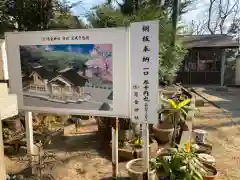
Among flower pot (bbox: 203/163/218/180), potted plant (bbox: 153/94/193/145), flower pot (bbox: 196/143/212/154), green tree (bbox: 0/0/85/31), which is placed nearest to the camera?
flower pot (bbox: 203/163/218/180)

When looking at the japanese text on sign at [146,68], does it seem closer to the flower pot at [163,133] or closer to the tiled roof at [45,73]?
the tiled roof at [45,73]

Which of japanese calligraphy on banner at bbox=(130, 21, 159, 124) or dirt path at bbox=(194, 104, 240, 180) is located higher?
japanese calligraphy on banner at bbox=(130, 21, 159, 124)

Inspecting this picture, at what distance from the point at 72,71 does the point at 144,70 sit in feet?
3.31

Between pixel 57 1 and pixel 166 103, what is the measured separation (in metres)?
6.89

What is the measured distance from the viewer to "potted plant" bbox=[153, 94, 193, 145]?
15.3 feet

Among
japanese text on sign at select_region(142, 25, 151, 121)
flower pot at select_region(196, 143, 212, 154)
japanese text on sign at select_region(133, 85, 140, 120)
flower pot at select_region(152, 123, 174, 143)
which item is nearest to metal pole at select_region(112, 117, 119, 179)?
japanese text on sign at select_region(133, 85, 140, 120)

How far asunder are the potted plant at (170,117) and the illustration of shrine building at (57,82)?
6.68 feet

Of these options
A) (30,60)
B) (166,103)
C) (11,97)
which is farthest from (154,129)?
(11,97)

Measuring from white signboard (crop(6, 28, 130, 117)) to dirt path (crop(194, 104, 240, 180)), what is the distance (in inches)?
91.5

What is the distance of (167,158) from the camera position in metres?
2.94

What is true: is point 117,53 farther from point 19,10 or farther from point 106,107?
point 19,10

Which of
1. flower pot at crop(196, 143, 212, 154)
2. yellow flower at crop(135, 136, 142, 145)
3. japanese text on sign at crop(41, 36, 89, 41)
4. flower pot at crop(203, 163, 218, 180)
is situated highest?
japanese text on sign at crop(41, 36, 89, 41)

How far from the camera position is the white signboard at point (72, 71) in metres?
2.95

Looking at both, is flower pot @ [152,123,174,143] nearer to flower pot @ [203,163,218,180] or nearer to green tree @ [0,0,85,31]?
flower pot @ [203,163,218,180]
